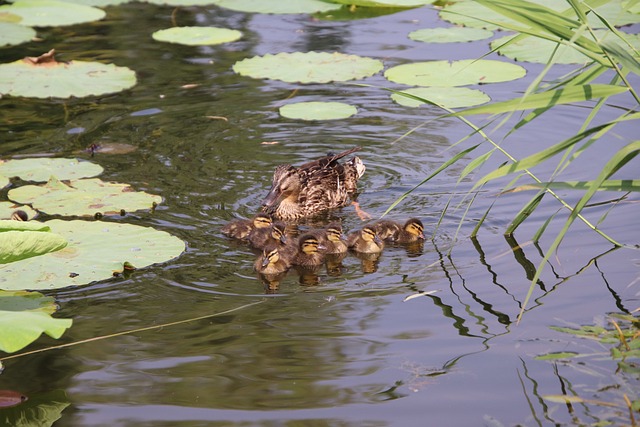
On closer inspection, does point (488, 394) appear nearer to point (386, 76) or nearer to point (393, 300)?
point (393, 300)

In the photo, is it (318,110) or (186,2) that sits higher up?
(186,2)

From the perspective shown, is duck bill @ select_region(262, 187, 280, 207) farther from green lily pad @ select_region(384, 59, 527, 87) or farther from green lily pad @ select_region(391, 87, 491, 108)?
green lily pad @ select_region(384, 59, 527, 87)

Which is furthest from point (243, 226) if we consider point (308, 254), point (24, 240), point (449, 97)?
point (449, 97)

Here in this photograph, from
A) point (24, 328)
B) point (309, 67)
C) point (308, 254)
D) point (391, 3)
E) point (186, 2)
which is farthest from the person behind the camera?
point (186, 2)

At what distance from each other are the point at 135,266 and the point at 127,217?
3.08 ft

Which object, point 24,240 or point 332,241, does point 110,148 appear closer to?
point 332,241

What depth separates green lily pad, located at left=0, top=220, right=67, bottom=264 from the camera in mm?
4379

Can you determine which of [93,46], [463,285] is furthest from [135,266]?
[93,46]

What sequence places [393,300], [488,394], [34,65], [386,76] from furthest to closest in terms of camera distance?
[34,65] → [386,76] → [393,300] → [488,394]

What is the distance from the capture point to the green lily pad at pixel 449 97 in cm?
805

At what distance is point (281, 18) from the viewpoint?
11852 mm

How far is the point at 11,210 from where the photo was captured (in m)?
6.38

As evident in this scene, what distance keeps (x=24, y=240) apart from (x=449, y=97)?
4622mm

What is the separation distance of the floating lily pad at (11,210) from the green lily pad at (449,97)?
319cm
